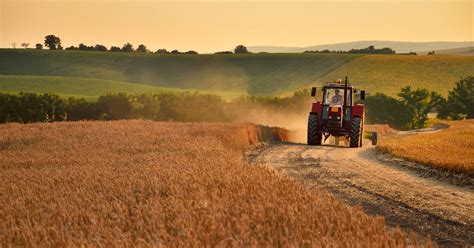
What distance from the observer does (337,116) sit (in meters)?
27.3

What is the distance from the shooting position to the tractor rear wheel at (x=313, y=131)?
1093 inches

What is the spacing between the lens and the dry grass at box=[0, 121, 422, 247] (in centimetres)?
662

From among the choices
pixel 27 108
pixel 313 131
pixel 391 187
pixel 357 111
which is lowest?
pixel 27 108

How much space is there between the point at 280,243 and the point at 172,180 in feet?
15.9

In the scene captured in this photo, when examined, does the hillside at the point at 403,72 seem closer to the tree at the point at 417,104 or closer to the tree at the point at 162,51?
the tree at the point at 417,104

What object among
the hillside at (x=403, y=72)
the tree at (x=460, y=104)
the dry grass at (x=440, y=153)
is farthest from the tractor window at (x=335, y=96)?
the hillside at (x=403, y=72)

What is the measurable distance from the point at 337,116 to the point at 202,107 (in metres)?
44.3

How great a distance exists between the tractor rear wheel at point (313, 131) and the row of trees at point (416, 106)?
4985 centimetres

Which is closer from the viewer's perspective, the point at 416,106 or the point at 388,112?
the point at 388,112

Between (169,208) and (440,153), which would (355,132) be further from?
(169,208)

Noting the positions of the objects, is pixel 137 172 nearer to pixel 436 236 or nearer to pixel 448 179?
pixel 436 236

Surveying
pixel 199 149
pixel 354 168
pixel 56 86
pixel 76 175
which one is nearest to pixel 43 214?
pixel 76 175

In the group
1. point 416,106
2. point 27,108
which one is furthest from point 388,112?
point 27,108

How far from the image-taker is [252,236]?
21.9 ft
